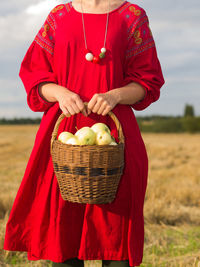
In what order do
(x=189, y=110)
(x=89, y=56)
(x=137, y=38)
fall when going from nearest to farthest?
1. (x=89, y=56)
2. (x=137, y=38)
3. (x=189, y=110)

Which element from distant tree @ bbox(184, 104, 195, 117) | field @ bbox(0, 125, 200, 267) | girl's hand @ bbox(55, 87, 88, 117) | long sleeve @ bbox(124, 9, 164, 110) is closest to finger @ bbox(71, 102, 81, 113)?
girl's hand @ bbox(55, 87, 88, 117)

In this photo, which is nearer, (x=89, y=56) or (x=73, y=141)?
(x=73, y=141)

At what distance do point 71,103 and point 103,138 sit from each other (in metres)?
0.29

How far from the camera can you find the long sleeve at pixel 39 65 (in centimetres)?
216

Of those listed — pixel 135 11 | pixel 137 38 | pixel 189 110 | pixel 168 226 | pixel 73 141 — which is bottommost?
pixel 189 110

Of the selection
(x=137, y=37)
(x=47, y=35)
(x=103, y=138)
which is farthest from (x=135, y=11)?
(x=103, y=138)

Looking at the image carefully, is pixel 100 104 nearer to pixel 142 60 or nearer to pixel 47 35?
pixel 142 60

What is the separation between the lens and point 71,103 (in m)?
1.93

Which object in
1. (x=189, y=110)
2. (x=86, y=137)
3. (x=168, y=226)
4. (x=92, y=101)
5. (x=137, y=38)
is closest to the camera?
(x=86, y=137)

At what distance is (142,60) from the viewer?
218 centimetres

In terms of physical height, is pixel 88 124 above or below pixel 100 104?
below

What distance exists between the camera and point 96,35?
2.10 metres

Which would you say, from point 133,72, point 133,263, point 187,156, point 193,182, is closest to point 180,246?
point 133,263

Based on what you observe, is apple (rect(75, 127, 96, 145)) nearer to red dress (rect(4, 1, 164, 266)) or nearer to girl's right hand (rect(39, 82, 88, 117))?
girl's right hand (rect(39, 82, 88, 117))
